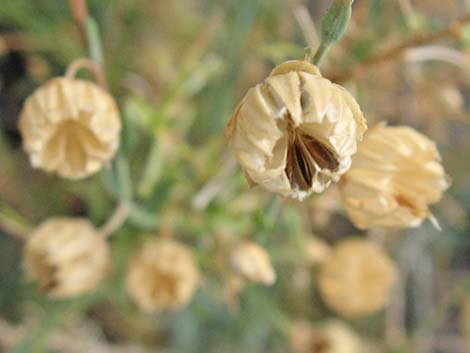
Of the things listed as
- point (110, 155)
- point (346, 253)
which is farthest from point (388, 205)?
point (346, 253)

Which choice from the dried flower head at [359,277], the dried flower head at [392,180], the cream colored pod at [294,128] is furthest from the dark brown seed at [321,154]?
the dried flower head at [359,277]

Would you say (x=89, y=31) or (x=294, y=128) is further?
(x=89, y=31)

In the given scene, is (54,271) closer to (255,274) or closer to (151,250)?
(151,250)

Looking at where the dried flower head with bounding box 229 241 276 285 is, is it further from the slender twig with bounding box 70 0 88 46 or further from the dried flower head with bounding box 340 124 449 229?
the slender twig with bounding box 70 0 88 46

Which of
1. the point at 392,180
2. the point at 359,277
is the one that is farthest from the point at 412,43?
the point at 359,277

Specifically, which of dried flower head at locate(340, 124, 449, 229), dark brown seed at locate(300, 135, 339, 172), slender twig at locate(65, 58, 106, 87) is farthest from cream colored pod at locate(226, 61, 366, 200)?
slender twig at locate(65, 58, 106, 87)

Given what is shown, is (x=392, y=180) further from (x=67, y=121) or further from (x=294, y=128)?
(x=67, y=121)
